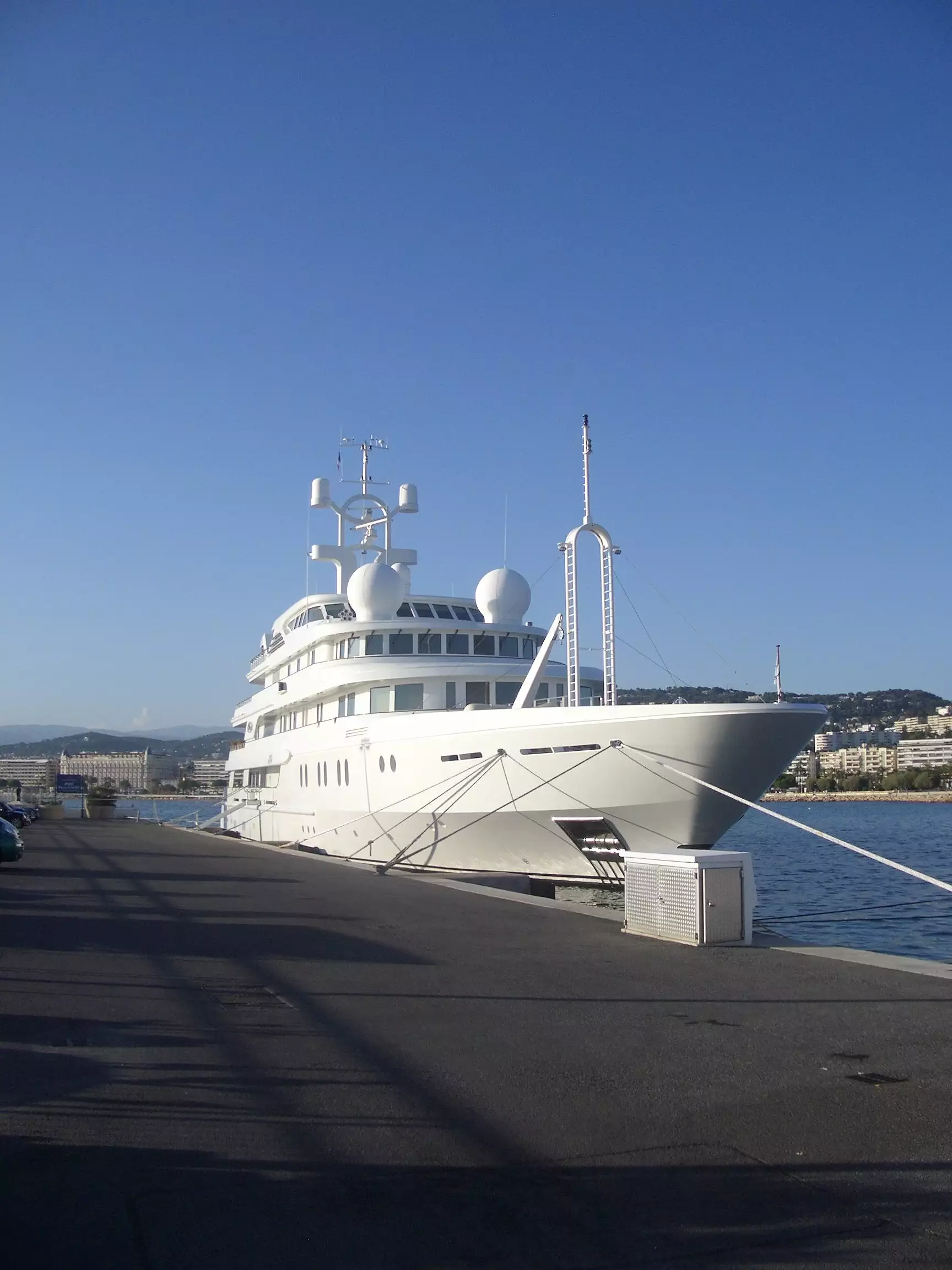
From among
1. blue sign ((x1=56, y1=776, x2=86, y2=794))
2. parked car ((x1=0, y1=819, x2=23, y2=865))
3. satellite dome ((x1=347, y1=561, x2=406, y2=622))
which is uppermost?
satellite dome ((x1=347, y1=561, x2=406, y2=622))

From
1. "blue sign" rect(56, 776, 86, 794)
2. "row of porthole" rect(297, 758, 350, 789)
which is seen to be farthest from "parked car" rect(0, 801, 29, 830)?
"blue sign" rect(56, 776, 86, 794)

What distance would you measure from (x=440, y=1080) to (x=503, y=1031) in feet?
4.26

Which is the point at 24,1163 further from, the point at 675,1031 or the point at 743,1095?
the point at 675,1031

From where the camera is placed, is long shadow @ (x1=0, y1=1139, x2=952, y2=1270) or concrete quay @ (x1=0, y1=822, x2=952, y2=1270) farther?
concrete quay @ (x1=0, y1=822, x2=952, y2=1270)

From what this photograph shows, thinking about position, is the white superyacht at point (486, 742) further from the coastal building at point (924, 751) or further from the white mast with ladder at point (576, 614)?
the coastal building at point (924, 751)

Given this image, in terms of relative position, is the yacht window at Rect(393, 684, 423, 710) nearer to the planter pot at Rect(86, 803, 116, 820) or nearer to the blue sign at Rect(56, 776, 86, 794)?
the planter pot at Rect(86, 803, 116, 820)

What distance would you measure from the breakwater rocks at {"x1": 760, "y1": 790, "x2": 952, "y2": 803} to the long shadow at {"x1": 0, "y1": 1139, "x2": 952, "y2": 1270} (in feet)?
347

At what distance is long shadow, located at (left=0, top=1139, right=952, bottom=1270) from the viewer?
3984 millimetres

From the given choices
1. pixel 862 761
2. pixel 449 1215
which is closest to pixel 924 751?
pixel 862 761

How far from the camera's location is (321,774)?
2983 cm

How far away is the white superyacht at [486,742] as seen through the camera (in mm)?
18938

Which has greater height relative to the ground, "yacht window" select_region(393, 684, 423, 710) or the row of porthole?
"yacht window" select_region(393, 684, 423, 710)

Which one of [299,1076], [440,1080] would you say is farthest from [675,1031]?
[299,1076]

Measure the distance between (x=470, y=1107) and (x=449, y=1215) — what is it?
141 cm
